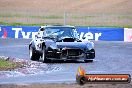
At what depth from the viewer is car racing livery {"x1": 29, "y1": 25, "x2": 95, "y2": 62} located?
71.5ft

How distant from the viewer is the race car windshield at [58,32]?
23141 mm

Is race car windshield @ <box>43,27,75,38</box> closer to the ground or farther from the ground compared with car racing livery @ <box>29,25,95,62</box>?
farther from the ground

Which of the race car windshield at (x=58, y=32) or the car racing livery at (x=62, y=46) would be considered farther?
the race car windshield at (x=58, y=32)

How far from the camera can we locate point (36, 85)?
14414mm

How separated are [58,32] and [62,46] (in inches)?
65.1

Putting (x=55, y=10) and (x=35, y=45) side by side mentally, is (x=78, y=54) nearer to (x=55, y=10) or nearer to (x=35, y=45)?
(x=35, y=45)

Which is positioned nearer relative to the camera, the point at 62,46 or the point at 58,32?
the point at 62,46

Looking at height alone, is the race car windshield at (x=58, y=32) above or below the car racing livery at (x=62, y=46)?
above

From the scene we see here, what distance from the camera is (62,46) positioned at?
21.8 m

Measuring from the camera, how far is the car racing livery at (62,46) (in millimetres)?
21797

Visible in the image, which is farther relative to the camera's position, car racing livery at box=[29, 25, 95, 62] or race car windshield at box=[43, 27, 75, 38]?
race car windshield at box=[43, 27, 75, 38]

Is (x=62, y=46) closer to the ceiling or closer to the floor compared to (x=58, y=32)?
closer to the floor

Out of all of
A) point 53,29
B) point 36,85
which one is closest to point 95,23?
point 53,29

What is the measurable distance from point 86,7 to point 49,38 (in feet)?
227
